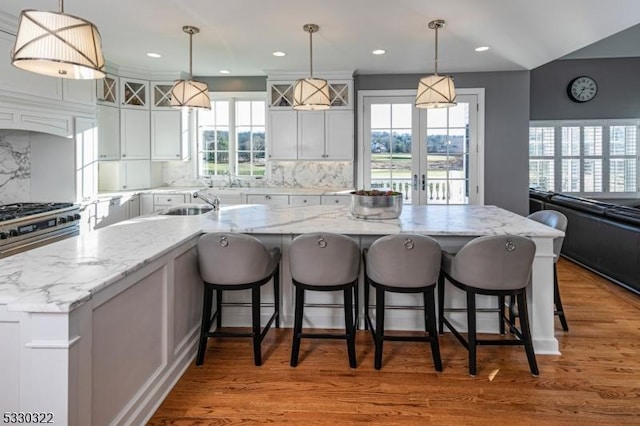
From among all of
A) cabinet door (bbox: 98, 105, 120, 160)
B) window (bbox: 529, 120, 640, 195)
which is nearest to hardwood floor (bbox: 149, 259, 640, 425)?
cabinet door (bbox: 98, 105, 120, 160)

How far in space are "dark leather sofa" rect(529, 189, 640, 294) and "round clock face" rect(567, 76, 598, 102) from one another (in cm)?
329

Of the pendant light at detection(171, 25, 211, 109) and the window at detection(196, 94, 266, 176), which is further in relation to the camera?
the window at detection(196, 94, 266, 176)

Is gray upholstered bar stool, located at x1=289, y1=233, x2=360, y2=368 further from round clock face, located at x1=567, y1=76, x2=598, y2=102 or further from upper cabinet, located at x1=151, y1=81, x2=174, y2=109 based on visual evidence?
round clock face, located at x1=567, y1=76, x2=598, y2=102

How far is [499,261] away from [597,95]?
7.12m

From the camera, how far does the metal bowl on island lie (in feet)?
9.96

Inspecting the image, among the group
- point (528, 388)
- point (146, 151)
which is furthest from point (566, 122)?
point (146, 151)

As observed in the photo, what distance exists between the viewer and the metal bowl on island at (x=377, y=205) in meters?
3.04

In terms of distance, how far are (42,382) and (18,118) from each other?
323cm

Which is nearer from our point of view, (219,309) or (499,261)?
(499,261)

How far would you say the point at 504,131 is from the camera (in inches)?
219

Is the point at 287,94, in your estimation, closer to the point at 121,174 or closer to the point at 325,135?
the point at 325,135

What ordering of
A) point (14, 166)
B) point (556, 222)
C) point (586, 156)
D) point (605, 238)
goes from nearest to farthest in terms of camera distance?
point (556, 222) < point (14, 166) < point (605, 238) < point (586, 156)

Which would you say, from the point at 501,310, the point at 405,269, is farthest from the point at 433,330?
the point at 501,310

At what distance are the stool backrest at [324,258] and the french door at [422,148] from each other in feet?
11.3
